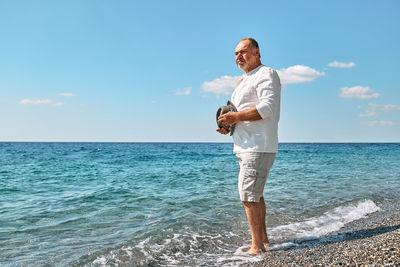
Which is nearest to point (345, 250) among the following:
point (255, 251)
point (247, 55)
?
point (255, 251)

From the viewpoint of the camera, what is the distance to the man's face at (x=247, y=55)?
338cm

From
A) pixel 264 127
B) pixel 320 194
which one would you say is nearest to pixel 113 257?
pixel 264 127

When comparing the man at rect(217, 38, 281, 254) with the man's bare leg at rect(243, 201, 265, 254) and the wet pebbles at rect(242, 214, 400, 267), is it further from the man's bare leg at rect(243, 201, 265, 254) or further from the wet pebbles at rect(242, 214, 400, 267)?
the wet pebbles at rect(242, 214, 400, 267)

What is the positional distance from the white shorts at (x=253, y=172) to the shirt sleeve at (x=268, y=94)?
446 millimetres

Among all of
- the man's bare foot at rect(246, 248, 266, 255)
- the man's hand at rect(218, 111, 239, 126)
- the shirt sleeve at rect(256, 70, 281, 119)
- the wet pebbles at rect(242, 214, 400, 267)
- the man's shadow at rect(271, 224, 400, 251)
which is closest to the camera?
the wet pebbles at rect(242, 214, 400, 267)

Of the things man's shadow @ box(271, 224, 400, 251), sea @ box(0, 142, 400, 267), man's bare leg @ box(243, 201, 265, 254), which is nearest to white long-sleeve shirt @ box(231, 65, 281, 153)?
man's bare leg @ box(243, 201, 265, 254)

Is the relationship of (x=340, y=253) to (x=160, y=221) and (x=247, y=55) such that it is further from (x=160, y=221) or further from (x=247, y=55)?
(x=160, y=221)

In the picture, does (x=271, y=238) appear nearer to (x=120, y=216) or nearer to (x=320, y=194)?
(x=120, y=216)

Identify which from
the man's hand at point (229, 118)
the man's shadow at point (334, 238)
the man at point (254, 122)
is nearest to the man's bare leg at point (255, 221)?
the man at point (254, 122)

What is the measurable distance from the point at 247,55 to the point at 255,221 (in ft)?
6.10

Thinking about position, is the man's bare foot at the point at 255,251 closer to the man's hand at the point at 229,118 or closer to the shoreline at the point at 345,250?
the shoreline at the point at 345,250

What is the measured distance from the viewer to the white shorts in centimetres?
323

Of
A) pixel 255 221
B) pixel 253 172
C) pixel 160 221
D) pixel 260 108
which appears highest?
pixel 260 108

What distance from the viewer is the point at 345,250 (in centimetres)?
323
